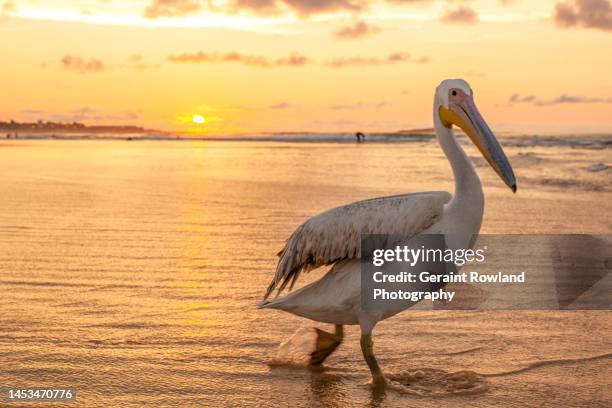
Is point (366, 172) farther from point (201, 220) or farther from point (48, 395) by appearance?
point (48, 395)

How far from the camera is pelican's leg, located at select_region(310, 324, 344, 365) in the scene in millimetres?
3875

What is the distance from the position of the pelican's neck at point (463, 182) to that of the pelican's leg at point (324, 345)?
A: 3.11 feet

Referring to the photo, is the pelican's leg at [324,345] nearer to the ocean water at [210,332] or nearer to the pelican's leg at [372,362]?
the ocean water at [210,332]

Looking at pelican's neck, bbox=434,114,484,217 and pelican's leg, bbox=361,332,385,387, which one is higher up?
pelican's neck, bbox=434,114,484,217

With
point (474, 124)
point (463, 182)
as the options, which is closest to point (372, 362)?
point (463, 182)

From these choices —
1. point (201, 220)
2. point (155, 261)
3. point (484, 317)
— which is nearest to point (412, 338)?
point (484, 317)

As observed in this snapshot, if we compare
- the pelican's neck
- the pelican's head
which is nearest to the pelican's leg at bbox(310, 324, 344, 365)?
the pelican's neck

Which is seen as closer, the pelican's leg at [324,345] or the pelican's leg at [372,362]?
the pelican's leg at [372,362]

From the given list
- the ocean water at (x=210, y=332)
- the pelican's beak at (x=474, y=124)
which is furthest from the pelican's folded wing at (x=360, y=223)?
Answer: the ocean water at (x=210, y=332)

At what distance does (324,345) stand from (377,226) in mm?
731

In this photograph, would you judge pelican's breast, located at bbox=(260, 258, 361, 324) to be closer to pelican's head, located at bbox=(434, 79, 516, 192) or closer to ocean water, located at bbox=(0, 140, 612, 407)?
ocean water, located at bbox=(0, 140, 612, 407)

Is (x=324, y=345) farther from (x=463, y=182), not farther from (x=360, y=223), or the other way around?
(x=463, y=182)

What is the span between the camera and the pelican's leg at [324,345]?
3875 millimetres

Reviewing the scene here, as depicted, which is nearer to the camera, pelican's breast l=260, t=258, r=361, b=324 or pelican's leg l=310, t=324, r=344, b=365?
pelican's breast l=260, t=258, r=361, b=324
